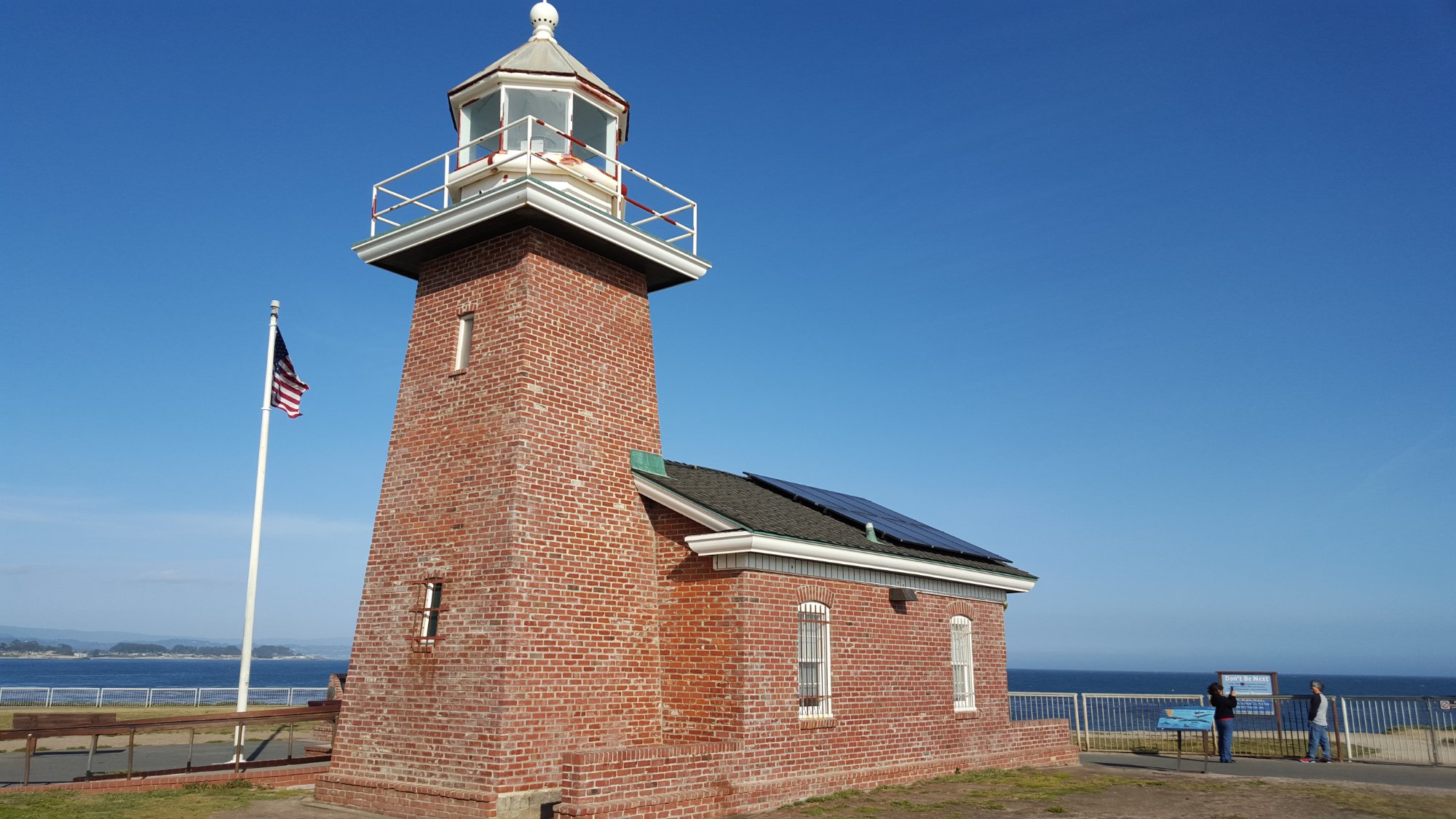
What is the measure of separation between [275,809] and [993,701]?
463 inches

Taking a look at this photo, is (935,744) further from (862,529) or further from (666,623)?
(666,623)

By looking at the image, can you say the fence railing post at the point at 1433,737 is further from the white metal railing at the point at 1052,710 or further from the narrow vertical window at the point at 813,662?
the narrow vertical window at the point at 813,662

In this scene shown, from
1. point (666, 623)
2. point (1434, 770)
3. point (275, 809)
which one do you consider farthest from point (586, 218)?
point (1434, 770)

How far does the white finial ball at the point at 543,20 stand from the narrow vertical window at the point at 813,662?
9442mm

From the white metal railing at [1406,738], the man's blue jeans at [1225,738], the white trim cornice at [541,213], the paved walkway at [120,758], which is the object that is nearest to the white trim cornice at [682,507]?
the white trim cornice at [541,213]

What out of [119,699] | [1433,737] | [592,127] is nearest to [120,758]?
[592,127]

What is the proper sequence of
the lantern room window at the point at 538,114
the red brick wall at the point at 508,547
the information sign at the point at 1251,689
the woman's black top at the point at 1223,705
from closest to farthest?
the red brick wall at the point at 508,547 < the lantern room window at the point at 538,114 < the woman's black top at the point at 1223,705 < the information sign at the point at 1251,689

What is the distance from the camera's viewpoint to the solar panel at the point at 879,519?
53.7 feet

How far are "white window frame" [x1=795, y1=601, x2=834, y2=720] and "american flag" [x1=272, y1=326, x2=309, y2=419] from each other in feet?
34.9

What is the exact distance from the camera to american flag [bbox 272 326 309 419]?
696 inches

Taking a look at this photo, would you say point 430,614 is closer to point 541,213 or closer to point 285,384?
point 541,213

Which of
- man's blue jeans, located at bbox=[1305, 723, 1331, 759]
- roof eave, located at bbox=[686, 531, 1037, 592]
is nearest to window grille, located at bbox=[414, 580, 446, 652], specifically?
roof eave, located at bbox=[686, 531, 1037, 592]

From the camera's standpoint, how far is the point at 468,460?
40.4 ft

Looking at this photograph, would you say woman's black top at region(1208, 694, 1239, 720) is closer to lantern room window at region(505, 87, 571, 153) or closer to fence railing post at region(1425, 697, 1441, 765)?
fence railing post at region(1425, 697, 1441, 765)
